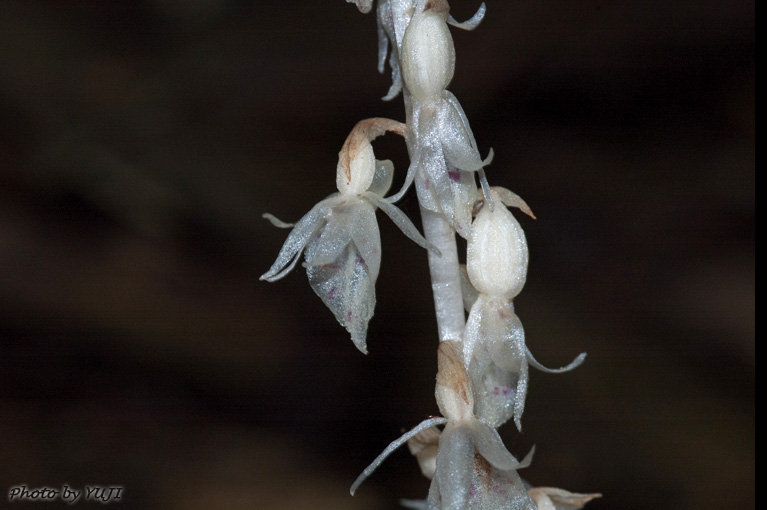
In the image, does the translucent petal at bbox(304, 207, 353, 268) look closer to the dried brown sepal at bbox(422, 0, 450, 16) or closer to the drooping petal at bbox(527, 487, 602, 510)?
the dried brown sepal at bbox(422, 0, 450, 16)

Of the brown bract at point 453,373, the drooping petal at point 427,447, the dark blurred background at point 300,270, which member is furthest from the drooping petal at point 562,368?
Answer: the dark blurred background at point 300,270

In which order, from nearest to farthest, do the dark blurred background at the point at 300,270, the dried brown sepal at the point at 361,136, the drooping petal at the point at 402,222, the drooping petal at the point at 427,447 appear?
1. the drooping petal at the point at 402,222
2. the dried brown sepal at the point at 361,136
3. the drooping petal at the point at 427,447
4. the dark blurred background at the point at 300,270

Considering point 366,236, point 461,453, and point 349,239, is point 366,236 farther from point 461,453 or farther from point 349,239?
point 461,453

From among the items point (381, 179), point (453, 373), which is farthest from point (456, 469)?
point (381, 179)

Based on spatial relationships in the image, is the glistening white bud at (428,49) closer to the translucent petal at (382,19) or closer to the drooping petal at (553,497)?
the translucent petal at (382,19)

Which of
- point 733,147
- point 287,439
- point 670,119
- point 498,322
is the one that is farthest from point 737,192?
point 498,322

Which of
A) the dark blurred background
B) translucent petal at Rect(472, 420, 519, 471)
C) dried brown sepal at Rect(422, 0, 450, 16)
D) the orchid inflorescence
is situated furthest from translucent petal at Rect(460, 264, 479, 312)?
the dark blurred background

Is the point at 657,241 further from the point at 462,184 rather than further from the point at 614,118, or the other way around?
the point at 462,184
